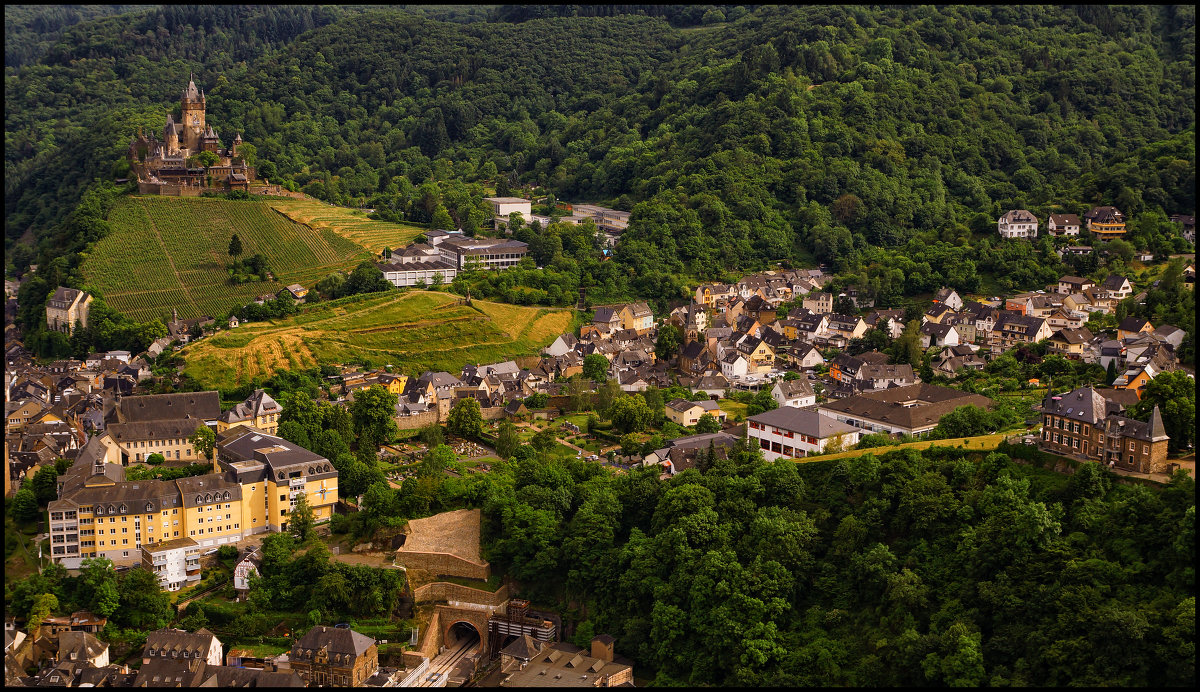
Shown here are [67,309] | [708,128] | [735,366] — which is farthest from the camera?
[708,128]

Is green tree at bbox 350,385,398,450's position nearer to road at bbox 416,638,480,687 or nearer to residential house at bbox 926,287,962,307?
road at bbox 416,638,480,687

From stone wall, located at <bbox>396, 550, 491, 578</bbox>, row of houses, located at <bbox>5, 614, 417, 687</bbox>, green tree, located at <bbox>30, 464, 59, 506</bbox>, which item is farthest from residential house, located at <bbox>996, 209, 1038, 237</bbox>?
green tree, located at <bbox>30, 464, 59, 506</bbox>

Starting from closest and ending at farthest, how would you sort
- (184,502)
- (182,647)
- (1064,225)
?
(182,647)
(184,502)
(1064,225)

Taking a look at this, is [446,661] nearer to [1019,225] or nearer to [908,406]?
[908,406]

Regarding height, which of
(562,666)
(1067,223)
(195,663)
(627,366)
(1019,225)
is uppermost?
(1067,223)

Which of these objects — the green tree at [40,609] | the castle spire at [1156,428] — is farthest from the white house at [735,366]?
the green tree at [40,609]

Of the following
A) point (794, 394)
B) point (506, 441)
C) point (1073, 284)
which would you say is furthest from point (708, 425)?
point (1073, 284)
